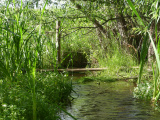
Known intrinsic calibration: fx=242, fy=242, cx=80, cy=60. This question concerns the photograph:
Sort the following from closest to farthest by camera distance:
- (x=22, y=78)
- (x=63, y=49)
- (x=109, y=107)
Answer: (x=22, y=78) → (x=109, y=107) → (x=63, y=49)

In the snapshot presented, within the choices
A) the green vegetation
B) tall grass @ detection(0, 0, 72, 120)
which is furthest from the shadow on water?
tall grass @ detection(0, 0, 72, 120)

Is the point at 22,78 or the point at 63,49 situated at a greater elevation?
the point at 63,49

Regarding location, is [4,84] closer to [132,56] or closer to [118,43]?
[132,56]

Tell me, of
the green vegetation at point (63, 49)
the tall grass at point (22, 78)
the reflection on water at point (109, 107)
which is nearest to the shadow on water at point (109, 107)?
the reflection on water at point (109, 107)

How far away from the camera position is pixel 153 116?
10.7ft

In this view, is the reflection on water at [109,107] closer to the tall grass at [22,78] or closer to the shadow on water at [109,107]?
the shadow on water at [109,107]

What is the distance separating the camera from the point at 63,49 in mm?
9742

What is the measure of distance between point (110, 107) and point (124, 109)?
0.79 feet

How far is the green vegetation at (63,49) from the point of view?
7.70 feet

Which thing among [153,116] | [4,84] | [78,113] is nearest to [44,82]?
[78,113]

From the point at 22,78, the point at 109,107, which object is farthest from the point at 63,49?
the point at 22,78

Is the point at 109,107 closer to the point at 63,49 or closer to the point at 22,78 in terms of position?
the point at 22,78

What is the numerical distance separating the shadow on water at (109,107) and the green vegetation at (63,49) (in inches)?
8.5

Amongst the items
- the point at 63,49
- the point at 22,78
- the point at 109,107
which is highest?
the point at 63,49
